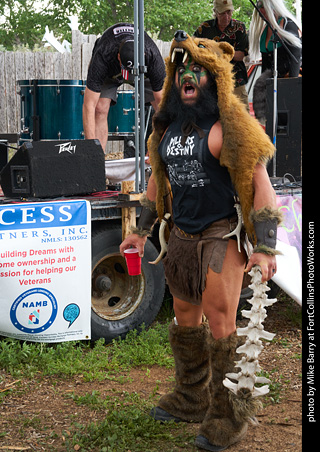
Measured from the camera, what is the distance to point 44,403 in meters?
4.32

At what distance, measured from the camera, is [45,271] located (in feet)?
15.9

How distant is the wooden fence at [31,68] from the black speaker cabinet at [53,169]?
6126mm

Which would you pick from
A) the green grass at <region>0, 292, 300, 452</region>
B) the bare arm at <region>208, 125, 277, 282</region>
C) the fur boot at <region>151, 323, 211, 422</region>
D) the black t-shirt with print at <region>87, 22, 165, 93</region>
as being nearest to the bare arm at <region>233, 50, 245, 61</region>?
the black t-shirt with print at <region>87, 22, 165, 93</region>

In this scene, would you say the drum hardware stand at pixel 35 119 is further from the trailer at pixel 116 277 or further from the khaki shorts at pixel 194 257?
the khaki shorts at pixel 194 257

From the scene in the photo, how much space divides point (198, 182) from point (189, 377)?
3.71ft

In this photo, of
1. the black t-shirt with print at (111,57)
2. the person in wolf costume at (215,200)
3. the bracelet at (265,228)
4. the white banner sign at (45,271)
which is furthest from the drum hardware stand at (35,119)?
the bracelet at (265,228)

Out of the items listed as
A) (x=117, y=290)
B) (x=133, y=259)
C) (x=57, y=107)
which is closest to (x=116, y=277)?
(x=117, y=290)

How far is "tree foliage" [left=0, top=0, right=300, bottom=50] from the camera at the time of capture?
57.4 ft

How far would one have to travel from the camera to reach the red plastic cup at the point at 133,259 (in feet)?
13.5

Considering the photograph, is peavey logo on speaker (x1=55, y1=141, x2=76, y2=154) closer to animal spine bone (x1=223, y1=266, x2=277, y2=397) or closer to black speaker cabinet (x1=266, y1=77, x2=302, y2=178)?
black speaker cabinet (x1=266, y1=77, x2=302, y2=178)

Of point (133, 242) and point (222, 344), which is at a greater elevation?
point (133, 242)

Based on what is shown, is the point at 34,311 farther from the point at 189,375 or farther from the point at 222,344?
the point at 222,344

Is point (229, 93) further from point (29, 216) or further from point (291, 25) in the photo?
point (291, 25)

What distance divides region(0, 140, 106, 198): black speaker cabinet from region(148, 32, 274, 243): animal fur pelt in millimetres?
1734
